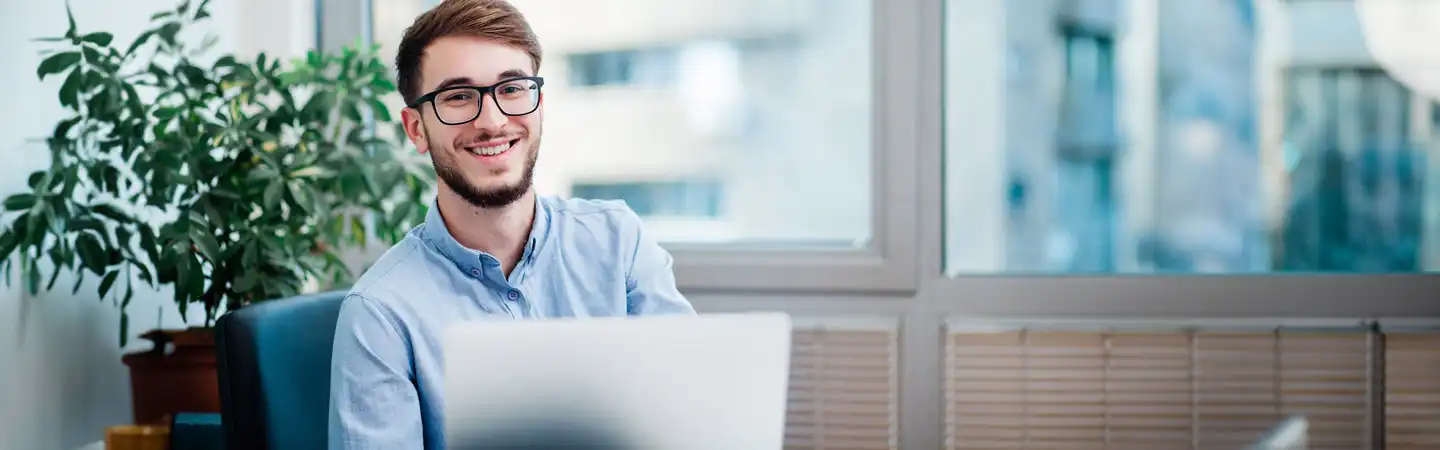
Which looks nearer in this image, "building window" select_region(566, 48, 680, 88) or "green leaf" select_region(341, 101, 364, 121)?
"green leaf" select_region(341, 101, 364, 121)

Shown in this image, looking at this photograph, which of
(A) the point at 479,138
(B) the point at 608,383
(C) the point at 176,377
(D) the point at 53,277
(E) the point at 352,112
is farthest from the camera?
(E) the point at 352,112

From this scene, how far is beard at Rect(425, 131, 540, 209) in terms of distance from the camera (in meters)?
1.31

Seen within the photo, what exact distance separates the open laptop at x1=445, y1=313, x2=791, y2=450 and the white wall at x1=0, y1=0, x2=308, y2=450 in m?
1.58

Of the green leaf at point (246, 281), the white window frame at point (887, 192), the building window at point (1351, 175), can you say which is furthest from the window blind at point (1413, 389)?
the green leaf at point (246, 281)

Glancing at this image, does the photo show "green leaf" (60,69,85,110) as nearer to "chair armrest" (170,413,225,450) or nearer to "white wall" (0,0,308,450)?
Answer: "white wall" (0,0,308,450)

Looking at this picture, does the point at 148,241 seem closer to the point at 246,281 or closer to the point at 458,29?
the point at 246,281

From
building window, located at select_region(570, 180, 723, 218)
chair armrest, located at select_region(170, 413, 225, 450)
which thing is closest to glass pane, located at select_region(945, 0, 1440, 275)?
building window, located at select_region(570, 180, 723, 218)

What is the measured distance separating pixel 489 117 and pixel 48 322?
51.2 inches

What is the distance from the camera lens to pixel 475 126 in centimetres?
130

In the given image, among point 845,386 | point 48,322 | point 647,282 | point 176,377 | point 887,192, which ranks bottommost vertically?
point 845,386

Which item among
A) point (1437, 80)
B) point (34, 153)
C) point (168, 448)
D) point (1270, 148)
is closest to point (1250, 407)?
point (1270, 148)

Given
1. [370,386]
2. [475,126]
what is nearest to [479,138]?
[475,126]

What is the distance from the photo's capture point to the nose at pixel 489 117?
1293mm

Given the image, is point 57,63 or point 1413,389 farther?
point 1413,389
